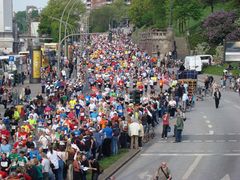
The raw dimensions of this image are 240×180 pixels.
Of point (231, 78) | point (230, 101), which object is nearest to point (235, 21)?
point (231, 78)

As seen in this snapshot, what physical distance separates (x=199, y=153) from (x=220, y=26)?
7079 centimetres

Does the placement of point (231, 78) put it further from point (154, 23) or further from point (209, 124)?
point (154, 23)

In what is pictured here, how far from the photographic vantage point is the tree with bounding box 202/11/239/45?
10109cm

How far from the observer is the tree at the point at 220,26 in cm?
10109

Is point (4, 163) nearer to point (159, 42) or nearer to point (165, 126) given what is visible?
point (165, 126)

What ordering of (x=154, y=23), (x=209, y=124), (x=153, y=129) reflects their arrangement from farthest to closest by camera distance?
(x=154, y=23), (x=209, y=124), (x=153, y=129)

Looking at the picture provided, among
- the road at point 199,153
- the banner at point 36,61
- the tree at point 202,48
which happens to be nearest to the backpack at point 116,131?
the road at point 199,153

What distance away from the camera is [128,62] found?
92562mm

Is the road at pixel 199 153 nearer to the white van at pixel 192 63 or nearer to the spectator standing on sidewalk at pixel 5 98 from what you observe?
the spectator standing on sidewalk at pixel 5 98

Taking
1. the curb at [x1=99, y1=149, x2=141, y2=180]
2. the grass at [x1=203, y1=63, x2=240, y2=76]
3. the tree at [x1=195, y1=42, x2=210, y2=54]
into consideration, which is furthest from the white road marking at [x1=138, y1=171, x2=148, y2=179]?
the tree at [x1=195, y1=42, x2=210, y2=54]

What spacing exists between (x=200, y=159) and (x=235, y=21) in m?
71.6

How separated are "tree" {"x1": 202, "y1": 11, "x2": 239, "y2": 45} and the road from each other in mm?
54548

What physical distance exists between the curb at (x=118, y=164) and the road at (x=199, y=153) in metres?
0.17

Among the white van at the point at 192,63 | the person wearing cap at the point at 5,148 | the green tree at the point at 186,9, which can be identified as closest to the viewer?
the person wearing cap at the point at 5,148
